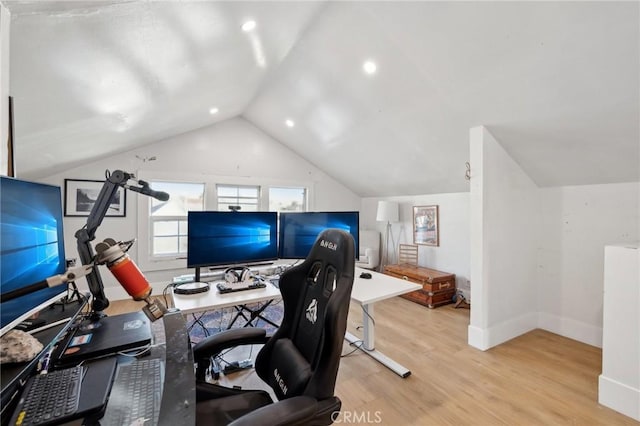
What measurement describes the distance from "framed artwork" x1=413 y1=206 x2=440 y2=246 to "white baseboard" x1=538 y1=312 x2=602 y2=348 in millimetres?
1570

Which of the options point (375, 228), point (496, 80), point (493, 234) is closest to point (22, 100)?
point (496, 80)

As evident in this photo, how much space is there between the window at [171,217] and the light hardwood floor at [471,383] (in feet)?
10.1

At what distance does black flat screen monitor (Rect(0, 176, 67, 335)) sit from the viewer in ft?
2.78

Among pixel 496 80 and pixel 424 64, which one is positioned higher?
pixel 424 64

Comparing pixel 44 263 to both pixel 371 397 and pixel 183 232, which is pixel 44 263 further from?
pixel 183 232

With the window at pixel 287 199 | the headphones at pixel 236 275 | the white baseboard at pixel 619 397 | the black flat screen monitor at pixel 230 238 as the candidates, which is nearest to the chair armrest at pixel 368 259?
the window at pixel 287 199

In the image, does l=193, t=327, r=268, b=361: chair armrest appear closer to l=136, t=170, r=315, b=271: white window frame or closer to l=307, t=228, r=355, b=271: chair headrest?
l=307, t=228, r=355, b=271: chair headrest

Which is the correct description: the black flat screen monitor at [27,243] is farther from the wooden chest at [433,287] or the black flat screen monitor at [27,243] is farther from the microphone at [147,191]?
the wooden chest at [433,287]

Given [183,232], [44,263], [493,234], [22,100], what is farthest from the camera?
[183,232]

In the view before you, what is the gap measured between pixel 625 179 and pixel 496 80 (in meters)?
1.55

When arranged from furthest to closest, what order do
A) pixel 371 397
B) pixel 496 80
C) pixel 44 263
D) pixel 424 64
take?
1. pixel 424 64
2. pixel 496 80
3. pixel 371 397
4. pixel 44 263

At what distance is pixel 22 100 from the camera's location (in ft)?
5.15

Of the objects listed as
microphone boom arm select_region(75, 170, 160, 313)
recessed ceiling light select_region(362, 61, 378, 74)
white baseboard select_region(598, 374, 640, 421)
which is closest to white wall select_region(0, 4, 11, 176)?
microphone boom arm select_region(75, 170, 160, 313)

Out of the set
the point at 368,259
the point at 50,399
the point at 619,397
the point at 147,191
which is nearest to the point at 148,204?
the point at 147,191
